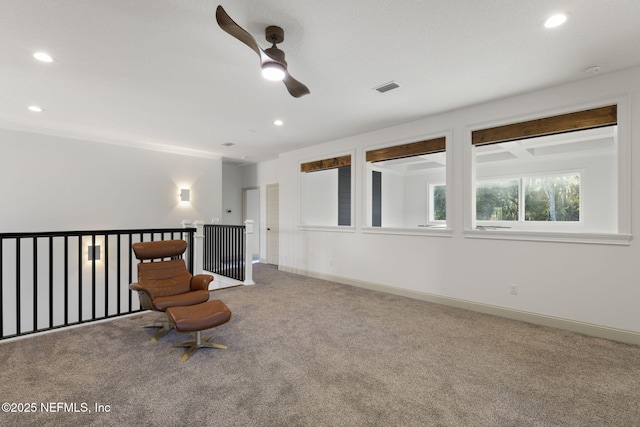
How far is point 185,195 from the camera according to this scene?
6660 millimetres

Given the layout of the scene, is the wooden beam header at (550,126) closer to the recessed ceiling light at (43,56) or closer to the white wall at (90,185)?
the recessed ceiling light at (43,56)

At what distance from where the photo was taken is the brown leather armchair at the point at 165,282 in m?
2.96

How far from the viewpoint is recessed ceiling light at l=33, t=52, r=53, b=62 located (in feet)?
8.79

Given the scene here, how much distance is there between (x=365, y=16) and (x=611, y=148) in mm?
5672

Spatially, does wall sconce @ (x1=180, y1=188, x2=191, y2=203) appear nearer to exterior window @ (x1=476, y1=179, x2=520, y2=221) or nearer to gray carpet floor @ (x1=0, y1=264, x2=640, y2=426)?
gray carpet floor @ (x1=0, y1=264, x2=640, y2=426)

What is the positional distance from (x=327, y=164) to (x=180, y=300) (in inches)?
149

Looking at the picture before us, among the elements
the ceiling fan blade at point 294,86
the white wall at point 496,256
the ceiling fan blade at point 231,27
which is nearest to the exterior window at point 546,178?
the white wall at point 496,256

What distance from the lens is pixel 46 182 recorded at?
16.6 ft

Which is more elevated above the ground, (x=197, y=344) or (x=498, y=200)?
(x=498, y=200)

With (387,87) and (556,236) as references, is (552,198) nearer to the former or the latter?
(556,236)

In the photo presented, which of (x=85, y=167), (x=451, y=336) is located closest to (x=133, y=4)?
(x=451, y=336)

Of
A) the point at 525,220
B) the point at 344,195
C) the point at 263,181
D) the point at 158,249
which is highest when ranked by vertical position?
the point at 263,181

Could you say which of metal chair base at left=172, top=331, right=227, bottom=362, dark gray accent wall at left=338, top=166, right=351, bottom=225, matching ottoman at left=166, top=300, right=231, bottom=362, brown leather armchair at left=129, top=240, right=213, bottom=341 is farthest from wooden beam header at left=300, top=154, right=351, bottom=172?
metal chair base at left=172, top=331, right=227, bottom=362

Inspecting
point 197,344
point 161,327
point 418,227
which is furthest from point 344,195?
point 197,344
